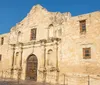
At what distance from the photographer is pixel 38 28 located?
68.6 feet

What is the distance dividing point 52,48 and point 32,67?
3.69 m

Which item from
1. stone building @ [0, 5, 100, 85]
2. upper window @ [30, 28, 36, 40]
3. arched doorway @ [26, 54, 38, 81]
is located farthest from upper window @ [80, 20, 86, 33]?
arched doorway @ [26, 54, 38, 81]

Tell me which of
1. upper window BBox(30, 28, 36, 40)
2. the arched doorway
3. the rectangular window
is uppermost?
upper window BBox(30, 28, 36, 40)

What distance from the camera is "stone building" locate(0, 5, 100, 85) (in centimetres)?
1581

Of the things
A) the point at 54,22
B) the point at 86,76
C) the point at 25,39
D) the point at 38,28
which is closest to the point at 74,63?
the point at 86,76

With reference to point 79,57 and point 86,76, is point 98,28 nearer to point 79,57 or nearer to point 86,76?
point 79,57

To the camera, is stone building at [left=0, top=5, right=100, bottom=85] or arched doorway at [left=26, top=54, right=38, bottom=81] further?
arched doorway at [left=26, top=54, right=38, bottom=81]

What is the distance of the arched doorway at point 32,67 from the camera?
66.2 ft

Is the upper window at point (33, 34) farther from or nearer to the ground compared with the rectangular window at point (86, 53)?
farther from the ground

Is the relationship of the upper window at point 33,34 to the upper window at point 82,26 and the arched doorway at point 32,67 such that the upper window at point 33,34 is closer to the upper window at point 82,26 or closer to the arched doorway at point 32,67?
the arched doorway at point 32,67

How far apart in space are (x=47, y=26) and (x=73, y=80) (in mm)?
6982

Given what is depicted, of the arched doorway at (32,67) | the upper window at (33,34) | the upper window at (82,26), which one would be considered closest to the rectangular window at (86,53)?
the upper window at (82,26)

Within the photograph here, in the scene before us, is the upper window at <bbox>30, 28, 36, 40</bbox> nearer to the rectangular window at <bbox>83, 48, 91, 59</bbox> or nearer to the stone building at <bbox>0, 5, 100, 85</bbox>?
the stone building at <bbox>0, 5, 100, 85</bbox>

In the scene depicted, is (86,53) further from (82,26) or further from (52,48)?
(52,48)
